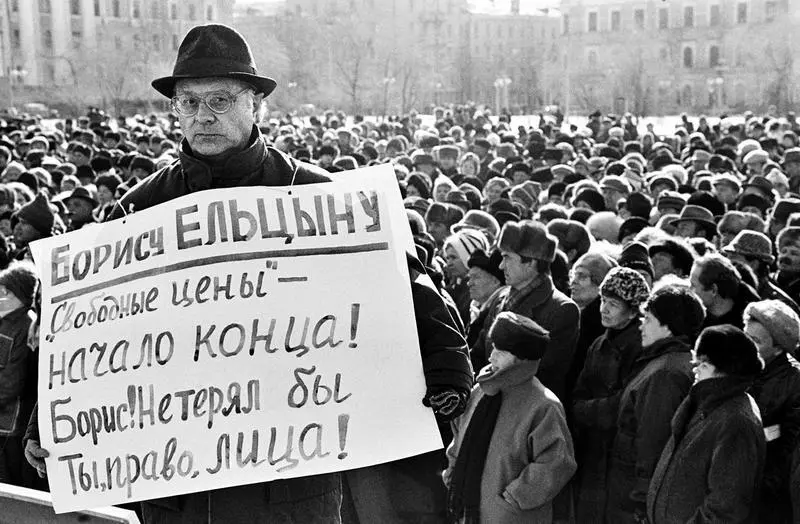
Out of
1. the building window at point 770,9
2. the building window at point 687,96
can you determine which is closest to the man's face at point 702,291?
the building window at point 687,96

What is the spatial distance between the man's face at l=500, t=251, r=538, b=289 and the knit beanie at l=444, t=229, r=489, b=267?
136 cm

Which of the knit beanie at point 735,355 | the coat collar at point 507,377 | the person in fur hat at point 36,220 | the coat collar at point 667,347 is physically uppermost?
the person in fur hat at point 36,220

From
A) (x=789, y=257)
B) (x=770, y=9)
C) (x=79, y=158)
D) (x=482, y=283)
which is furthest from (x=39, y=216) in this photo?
(x=770, y=9)

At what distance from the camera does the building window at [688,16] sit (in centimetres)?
9619

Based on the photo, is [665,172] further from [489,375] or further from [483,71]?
[483,71]

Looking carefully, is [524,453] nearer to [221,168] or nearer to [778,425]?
[778,425]

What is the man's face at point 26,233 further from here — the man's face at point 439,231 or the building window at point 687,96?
the building window at point 687,96

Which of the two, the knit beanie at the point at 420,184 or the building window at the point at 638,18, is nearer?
the knit beanie at the point at 420,184

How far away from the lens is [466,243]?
750cm

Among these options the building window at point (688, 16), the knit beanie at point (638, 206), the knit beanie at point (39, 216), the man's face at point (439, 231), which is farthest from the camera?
the building window at point (688, 16)

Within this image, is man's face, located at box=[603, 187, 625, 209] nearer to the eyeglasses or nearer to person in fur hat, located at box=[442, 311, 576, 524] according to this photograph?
person in fur hat, located at box=[442, 311, 576, 524]

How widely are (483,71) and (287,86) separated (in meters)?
22.7

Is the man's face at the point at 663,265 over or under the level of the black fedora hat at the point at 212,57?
under

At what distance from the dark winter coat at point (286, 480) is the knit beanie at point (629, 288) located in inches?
95.0
